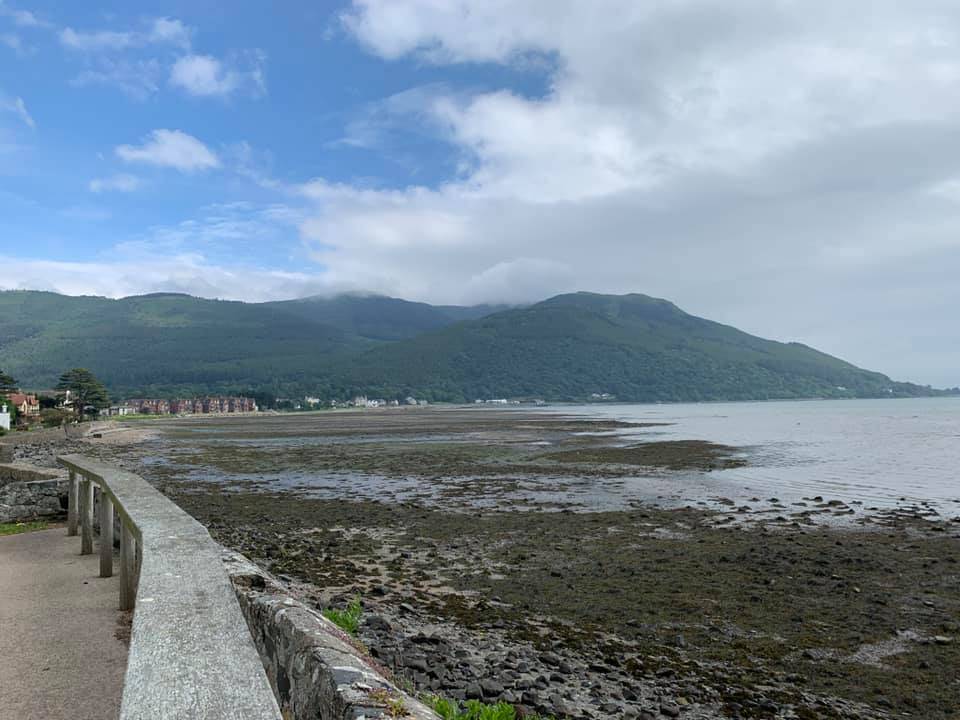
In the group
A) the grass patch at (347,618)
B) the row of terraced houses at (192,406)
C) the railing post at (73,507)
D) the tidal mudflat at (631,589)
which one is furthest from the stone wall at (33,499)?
the row of terraced houses at (192,406)

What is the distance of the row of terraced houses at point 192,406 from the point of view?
168m

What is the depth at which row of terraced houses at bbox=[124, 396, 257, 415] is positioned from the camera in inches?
6599

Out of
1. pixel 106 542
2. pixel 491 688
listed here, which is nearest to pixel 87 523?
pixel 106 542

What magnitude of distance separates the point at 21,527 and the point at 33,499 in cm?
101

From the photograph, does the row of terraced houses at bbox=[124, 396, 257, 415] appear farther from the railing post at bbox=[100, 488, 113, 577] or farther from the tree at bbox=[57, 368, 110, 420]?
the railing post at bbox=[100, 488, 113, 577]

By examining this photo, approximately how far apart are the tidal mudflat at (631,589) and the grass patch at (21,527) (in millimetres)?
4082

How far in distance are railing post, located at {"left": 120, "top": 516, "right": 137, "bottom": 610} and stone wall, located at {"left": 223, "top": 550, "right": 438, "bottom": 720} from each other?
333cm

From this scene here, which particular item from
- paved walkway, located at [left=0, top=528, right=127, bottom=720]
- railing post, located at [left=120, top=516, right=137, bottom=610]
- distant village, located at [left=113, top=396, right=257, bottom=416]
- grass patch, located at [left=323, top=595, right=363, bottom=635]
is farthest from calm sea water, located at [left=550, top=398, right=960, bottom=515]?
distant village, located at [left=113, top=396, right=257, bottom=416]

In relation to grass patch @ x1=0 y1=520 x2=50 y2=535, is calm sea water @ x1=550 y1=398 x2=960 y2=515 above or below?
below

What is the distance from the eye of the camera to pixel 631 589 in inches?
459

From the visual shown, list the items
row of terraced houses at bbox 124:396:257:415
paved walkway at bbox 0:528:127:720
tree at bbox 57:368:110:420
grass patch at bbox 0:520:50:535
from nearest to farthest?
paved walkway at bbox 0:528:127:720 → grass patch at bbox 0:520:50:535 → tree at bbox 57:368:110:420 → row of terraced houses at bbox 124:396:257:415

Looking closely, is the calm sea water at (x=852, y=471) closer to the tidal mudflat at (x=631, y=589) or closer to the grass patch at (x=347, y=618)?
the tidal mudflat at (x=631, y=589)

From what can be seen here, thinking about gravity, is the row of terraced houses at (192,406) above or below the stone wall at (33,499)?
below

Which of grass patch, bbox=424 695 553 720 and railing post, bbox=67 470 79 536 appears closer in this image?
grass patch, bbox=424 695 553 720
